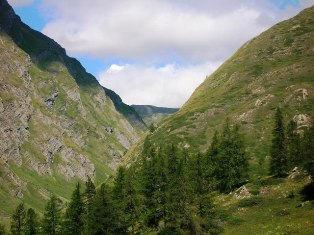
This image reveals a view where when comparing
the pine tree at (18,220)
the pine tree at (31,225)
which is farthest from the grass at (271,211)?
the pine tree at (18,220)

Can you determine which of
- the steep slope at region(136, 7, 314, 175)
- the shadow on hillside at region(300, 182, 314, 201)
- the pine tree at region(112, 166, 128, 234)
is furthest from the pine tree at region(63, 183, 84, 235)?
the steep slope at region(136, 7, 314, 175)

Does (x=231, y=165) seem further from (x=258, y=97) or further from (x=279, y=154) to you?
(x=258, y=97)

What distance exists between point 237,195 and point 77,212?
91.1 feet

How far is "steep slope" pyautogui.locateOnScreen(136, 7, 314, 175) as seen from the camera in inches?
4995

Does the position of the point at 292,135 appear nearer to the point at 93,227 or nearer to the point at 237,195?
the point at 237,195

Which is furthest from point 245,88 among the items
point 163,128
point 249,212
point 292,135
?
point 249,212

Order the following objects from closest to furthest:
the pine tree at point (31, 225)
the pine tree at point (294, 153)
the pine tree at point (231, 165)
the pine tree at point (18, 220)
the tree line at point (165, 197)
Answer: the tree line at point (165, 197), the pine tree at point (31, 225), the pine tree at point (18, 220), the pine tree at point (294, 153), the pine tree at point (231, 165)

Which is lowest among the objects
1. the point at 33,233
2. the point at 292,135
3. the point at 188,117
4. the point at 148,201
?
the point at 33,233

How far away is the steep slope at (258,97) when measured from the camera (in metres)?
127

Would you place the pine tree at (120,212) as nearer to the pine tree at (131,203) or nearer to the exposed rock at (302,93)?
the pine tree at (131,203)

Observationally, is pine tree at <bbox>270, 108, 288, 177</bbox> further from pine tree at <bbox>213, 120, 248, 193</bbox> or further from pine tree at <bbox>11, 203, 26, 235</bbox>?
pine tree at <bbox>11, 203, 26, 235</bbox>

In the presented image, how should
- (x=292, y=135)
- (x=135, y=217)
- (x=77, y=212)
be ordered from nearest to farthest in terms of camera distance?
(x=135, y=217)
(x=77, y=212)
(x=292, y=135)

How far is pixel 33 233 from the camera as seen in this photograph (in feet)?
236

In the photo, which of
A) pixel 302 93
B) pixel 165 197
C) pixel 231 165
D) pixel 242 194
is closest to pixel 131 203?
pixel 165 197
